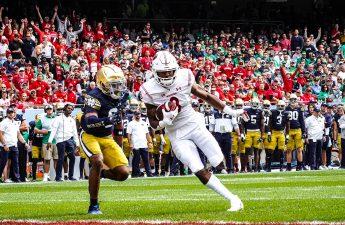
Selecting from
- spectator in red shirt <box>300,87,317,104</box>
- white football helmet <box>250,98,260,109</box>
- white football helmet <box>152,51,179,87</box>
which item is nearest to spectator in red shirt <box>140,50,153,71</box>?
white football helmet <box>250,98,260,109</box>

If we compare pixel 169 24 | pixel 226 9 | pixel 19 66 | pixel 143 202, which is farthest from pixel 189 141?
pixel 226 9

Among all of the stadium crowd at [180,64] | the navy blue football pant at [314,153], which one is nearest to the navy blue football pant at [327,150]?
the stadium crowd at [180,64]

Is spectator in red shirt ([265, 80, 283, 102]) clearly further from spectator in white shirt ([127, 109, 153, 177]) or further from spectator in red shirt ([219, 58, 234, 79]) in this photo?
spectator in white shirt ([127, 109, 153, 177])

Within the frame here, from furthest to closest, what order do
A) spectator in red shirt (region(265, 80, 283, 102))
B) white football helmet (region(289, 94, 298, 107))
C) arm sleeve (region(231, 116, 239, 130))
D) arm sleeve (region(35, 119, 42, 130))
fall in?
spectator in red shirt (region(265, 80, 283, 102)), white football helmet (region(289, 94, 298, 107)), arm sleeve (region(231, 116, 239, 130)), arm sleeve (region(35, 119, 42, 130))

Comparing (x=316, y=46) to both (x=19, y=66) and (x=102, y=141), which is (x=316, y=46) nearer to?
(x=19, y=66)

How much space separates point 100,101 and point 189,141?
1078 mm

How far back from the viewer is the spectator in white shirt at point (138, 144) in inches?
866

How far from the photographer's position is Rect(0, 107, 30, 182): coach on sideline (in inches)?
775

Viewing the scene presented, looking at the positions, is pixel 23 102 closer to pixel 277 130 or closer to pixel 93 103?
pixel 277 130

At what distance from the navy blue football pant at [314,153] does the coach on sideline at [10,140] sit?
321 inches

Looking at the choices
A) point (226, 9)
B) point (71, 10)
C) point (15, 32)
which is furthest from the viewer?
point (226, 9)

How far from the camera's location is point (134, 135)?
2206 centimetres

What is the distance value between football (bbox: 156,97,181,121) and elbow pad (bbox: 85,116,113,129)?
54 centimetres

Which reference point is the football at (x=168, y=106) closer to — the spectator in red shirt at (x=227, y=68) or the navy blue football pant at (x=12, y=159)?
the navy blue football pant at (x=12, y=159)
